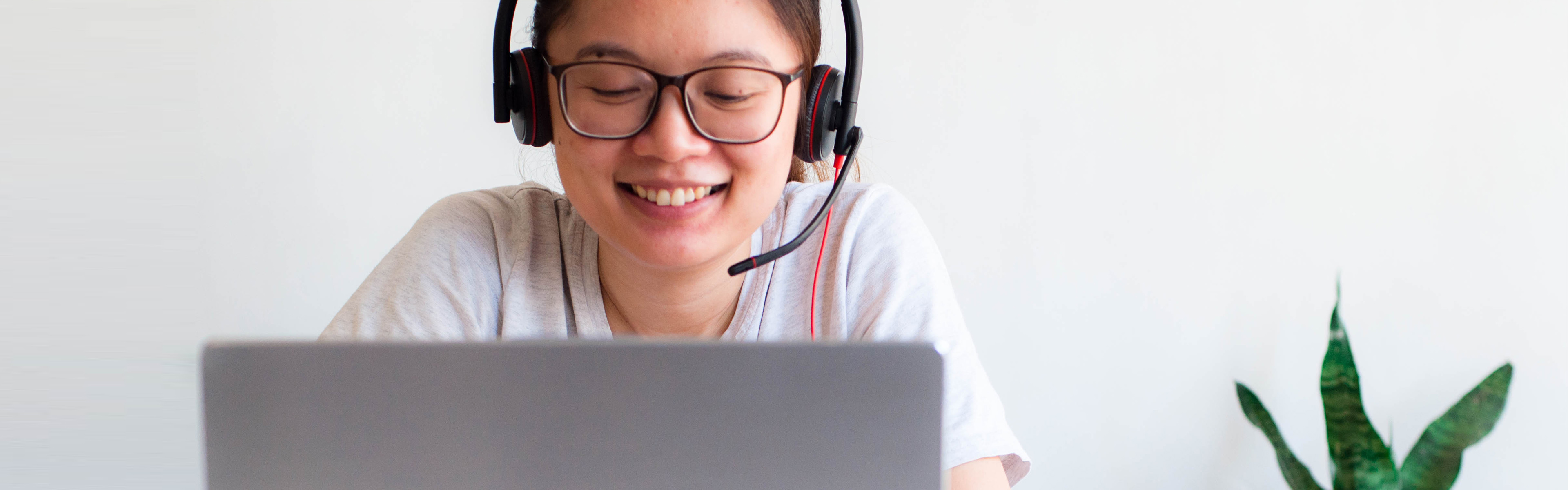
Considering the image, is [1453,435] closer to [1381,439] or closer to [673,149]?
[1381,439]

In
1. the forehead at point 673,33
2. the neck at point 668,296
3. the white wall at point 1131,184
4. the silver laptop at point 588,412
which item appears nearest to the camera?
the silver laptop at point 588,412

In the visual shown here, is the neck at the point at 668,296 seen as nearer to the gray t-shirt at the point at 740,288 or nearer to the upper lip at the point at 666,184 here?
the gray t-shirt at the point at 740,288

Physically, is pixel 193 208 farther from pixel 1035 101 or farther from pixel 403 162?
pixel 1035 101

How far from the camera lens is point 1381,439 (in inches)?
59.0

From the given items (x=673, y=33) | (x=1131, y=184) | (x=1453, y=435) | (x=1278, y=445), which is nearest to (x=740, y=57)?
(x=673, y=33)

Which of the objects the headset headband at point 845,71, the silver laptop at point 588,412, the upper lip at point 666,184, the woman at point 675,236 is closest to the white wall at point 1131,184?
the woman at point 675,236

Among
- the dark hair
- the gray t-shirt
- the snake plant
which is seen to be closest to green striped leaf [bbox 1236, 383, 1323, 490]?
the snake plant

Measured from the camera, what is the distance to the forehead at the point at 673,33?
29.4 inches

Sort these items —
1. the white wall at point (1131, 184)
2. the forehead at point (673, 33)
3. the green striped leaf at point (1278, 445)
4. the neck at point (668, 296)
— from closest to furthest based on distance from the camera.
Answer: the forehead at point (673, 33) < the neck at point (668, 296) < the white wall at point (1131, 184) < the green striped leaf at point (1278, 445)

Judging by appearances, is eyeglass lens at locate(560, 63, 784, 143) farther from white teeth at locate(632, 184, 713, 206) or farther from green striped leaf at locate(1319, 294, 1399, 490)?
green striped leaf at locate(1319, 294, 1399, 490)

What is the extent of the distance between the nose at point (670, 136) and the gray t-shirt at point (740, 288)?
195 mm

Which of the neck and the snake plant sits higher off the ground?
the neck

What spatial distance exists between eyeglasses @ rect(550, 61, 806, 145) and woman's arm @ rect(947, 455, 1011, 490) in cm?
35

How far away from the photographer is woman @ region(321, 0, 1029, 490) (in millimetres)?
763
